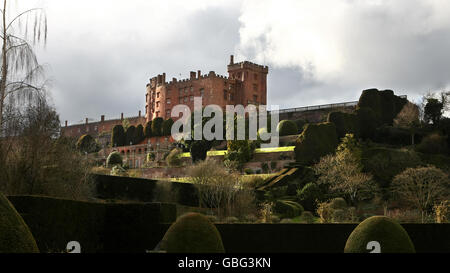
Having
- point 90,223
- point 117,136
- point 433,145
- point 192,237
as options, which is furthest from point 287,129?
point 192,237

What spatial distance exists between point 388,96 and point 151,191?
25394mm

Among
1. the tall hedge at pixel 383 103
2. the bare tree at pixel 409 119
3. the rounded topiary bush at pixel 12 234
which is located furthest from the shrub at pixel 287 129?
the rounded topiary bush at pixel 12 234

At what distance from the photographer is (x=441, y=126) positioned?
129 feet

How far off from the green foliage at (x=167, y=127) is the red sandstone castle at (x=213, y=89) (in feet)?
17.8

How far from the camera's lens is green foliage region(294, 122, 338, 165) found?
34.8 meters

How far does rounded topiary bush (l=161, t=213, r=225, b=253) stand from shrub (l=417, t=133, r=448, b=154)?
29891mm

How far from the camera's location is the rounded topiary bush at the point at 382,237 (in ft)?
33.0

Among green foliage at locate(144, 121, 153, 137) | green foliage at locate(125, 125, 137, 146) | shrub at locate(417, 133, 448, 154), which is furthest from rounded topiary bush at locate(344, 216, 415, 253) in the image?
green foliage at locate(125, 125, 137, 146)

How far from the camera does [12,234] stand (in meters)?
5.61

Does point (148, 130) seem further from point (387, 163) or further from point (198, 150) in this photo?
point (387, 163)

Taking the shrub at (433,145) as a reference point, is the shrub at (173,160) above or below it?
below

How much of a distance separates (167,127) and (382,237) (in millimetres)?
52562

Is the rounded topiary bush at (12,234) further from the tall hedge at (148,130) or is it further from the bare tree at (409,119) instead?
the tall hedge at (148,130)
